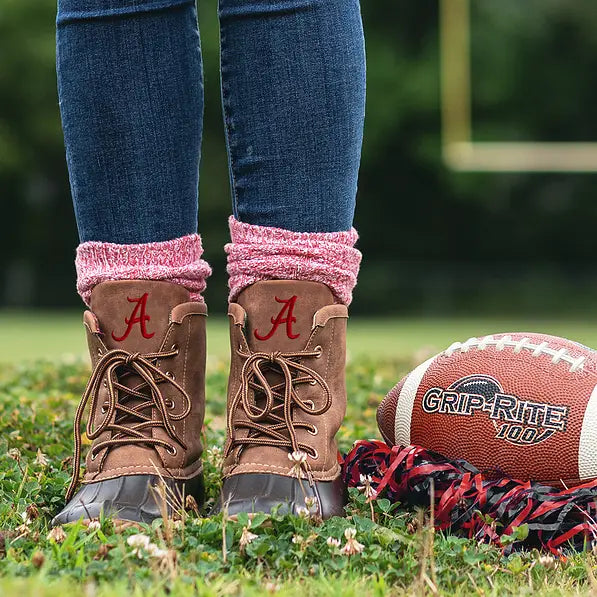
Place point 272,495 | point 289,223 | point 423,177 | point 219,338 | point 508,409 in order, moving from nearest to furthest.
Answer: point 272,495 → point 289,223 → point 508,409 → point 219,338 → point 423,177

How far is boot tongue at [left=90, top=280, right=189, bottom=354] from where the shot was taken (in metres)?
1.61

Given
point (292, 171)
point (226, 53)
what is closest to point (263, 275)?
point (292, 171)

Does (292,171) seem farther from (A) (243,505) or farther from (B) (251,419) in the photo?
(A) (243,505)

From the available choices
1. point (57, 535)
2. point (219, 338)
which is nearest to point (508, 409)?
point (57, 535)

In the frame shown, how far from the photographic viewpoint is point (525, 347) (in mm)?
1786

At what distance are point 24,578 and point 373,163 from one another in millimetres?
20328

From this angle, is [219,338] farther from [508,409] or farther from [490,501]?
[490,501]

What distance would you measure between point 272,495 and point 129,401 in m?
0.31

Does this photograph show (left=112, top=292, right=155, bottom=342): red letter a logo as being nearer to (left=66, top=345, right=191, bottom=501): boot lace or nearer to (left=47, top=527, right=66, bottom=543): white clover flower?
(left=66, top=345, right=191, bottom=501): boot lace

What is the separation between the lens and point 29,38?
20344 millimetres

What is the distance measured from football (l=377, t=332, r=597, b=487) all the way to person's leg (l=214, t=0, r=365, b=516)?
0.22 m

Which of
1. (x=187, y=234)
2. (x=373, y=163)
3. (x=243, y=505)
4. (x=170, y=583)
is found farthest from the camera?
(x=373, y=163)

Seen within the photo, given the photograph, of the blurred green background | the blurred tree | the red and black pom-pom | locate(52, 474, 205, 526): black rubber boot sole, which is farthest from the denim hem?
the blurred tree

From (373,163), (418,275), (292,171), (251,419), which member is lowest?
(418,275)
